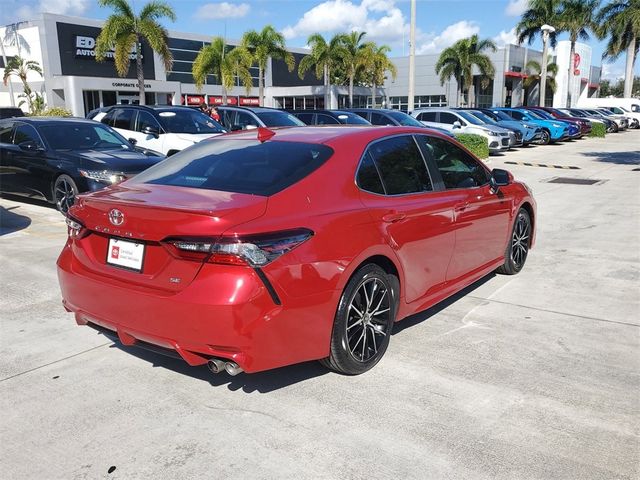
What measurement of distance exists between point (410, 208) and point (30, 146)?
308 inches

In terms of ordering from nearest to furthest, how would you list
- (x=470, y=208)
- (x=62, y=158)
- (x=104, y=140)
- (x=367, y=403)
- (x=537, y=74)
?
(x=367, y=403) → (x=470, y=208) → (x=62, y=158) → (x=104, y=140) → (x=537, y=74)

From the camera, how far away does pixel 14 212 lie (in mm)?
9625

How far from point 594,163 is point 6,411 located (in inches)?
774

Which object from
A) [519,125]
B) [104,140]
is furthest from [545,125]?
[104,140]

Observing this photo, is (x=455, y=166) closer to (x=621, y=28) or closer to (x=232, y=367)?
(x=232, y=367)

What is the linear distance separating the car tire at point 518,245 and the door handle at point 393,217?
7.60ft

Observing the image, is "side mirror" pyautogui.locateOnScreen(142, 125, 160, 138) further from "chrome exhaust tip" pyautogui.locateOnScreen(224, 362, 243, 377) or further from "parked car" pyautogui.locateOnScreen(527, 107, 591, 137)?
"parked car" pyautogui.locateOnScreen(527, 107, 591, 137)

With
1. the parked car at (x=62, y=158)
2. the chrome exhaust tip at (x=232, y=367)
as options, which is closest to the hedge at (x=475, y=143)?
the parked car at (x=62, y=158)

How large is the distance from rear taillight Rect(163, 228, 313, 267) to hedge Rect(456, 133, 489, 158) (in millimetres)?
16661

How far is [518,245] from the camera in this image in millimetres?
6234

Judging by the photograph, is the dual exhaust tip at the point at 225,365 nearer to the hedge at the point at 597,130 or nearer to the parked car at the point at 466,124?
the parked car at the point at 466,124

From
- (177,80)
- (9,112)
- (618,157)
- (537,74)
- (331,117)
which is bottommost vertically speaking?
(618,157)

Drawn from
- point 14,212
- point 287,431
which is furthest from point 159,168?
point 14,212

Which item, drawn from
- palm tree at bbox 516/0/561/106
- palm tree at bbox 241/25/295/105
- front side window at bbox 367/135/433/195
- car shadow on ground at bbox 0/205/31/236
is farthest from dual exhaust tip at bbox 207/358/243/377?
palm tree at bbox 516/0/561/106
